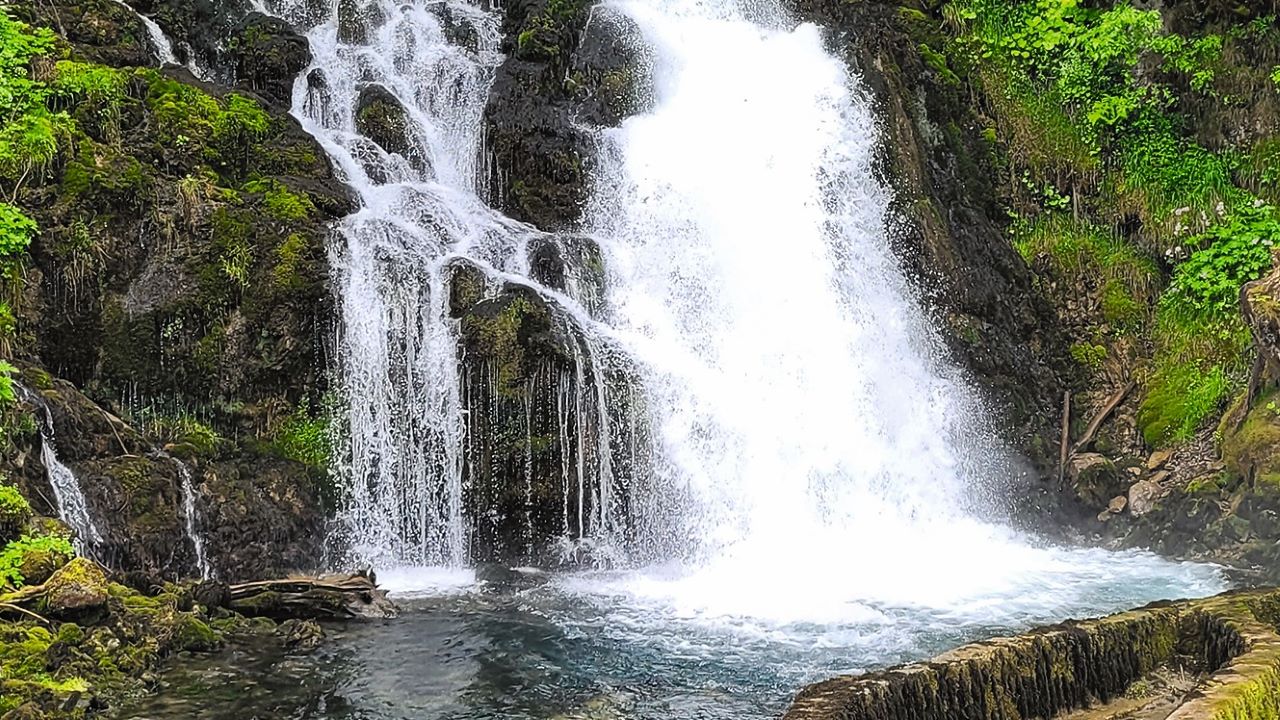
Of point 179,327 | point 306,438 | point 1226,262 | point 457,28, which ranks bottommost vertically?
point 306,438

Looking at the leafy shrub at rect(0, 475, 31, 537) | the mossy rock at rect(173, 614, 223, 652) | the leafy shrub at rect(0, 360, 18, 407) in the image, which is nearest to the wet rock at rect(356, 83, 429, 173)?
the leafy shrub at rect(0, 360, 18, 407)

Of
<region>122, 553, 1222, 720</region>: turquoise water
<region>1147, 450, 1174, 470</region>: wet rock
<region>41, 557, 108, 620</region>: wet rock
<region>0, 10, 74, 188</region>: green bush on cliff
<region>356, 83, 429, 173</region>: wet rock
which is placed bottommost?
<region>122, 553, 1222, 720</region>: turquoise water

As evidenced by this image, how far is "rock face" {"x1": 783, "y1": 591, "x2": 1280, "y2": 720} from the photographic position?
183 inches

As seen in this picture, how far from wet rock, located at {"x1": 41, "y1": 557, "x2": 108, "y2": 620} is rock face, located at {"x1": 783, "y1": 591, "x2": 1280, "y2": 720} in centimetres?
592

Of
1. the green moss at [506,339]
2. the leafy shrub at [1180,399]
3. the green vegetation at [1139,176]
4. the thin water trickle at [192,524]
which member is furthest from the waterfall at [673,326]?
the green vegetation at [1139,176]

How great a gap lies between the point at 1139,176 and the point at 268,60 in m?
13.3

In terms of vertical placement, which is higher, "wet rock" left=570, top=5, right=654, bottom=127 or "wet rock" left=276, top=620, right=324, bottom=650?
"wet rock" left=570, top=5, right=654, bottom=127

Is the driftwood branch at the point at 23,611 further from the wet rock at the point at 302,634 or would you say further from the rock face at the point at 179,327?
the rock face at the point at 179,327

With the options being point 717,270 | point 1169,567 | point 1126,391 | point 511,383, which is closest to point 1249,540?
point 1169,567

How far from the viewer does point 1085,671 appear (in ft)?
18.1

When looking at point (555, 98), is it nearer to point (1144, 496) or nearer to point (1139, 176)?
point (1139, 176)

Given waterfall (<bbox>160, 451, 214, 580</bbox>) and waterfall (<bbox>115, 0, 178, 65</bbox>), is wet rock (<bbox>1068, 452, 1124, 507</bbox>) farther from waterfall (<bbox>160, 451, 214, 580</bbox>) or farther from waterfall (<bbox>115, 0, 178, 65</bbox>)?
waterfall (<bbox>115, 0, 178, 65</bbox>)

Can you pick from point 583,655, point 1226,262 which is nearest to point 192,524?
point 583,655

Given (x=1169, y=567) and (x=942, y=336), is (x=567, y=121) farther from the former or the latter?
(x=1169, y=567)
